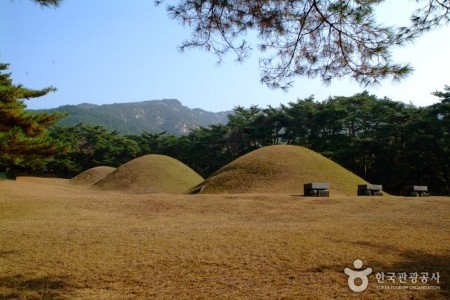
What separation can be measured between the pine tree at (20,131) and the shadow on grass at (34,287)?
12.1ft

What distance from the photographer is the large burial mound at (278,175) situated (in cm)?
1975

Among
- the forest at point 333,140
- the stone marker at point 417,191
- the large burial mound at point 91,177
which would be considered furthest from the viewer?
the large burial mound at point 91,177

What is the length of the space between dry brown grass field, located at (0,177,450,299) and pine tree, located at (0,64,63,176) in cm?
181

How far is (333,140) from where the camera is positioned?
38125 millimetres

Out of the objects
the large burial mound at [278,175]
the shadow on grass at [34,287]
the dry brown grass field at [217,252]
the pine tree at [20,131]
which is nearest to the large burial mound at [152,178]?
the large burial mound at [278,175]

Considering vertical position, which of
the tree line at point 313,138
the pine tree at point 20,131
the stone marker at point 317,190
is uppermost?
the tree line at point 313,138

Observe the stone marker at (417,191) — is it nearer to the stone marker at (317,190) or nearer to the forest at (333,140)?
the stone marker at (317,190)

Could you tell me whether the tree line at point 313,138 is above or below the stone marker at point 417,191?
above

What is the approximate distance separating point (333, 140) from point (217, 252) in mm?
33291

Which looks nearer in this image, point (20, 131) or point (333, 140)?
point (20, 131)

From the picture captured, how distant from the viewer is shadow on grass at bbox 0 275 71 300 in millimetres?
5055

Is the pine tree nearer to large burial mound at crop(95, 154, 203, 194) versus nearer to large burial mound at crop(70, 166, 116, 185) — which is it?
large burial mound at crop(95, 154, 203, 194)

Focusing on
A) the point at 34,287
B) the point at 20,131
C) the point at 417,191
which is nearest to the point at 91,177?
the point at 417,191

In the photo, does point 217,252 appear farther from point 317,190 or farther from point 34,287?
point 317,190
